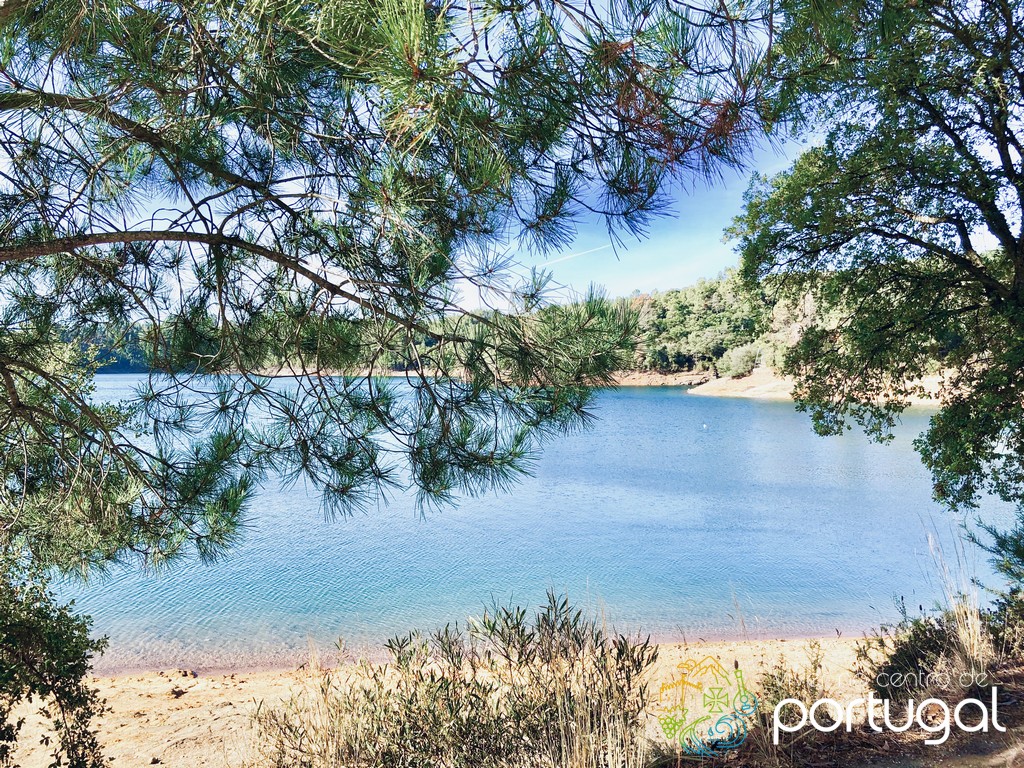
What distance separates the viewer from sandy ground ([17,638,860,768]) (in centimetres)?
342

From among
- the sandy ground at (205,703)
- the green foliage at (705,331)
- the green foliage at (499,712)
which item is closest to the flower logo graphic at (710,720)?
the sandy ground at (205,703)

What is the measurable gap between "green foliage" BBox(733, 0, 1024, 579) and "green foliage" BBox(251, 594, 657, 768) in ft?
9.60

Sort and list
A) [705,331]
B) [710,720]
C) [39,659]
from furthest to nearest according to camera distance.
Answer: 1. [705,331]
2. [710,720]
3. [39,659]

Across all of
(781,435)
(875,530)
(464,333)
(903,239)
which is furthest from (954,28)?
(781,435)

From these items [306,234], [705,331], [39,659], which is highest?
[705,331]

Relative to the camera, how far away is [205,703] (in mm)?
4344

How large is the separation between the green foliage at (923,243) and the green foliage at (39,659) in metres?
4.52

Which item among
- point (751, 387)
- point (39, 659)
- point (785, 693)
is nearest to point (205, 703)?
point (39, 659)

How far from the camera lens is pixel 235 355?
2348 mm

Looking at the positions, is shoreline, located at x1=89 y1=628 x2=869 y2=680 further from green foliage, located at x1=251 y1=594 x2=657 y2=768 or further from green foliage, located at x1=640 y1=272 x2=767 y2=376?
green foliage, located at x1=640 y1=272 x2=767 y2=376

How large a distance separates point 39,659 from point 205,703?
259cm

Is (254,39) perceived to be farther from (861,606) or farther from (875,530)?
(875,530)

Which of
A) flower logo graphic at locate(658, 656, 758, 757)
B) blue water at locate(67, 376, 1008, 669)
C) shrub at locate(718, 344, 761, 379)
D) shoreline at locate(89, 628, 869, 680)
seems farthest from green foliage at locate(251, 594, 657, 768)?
shrub at locate(718, 344, 761, 379)

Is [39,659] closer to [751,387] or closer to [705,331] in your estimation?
[705,331]
